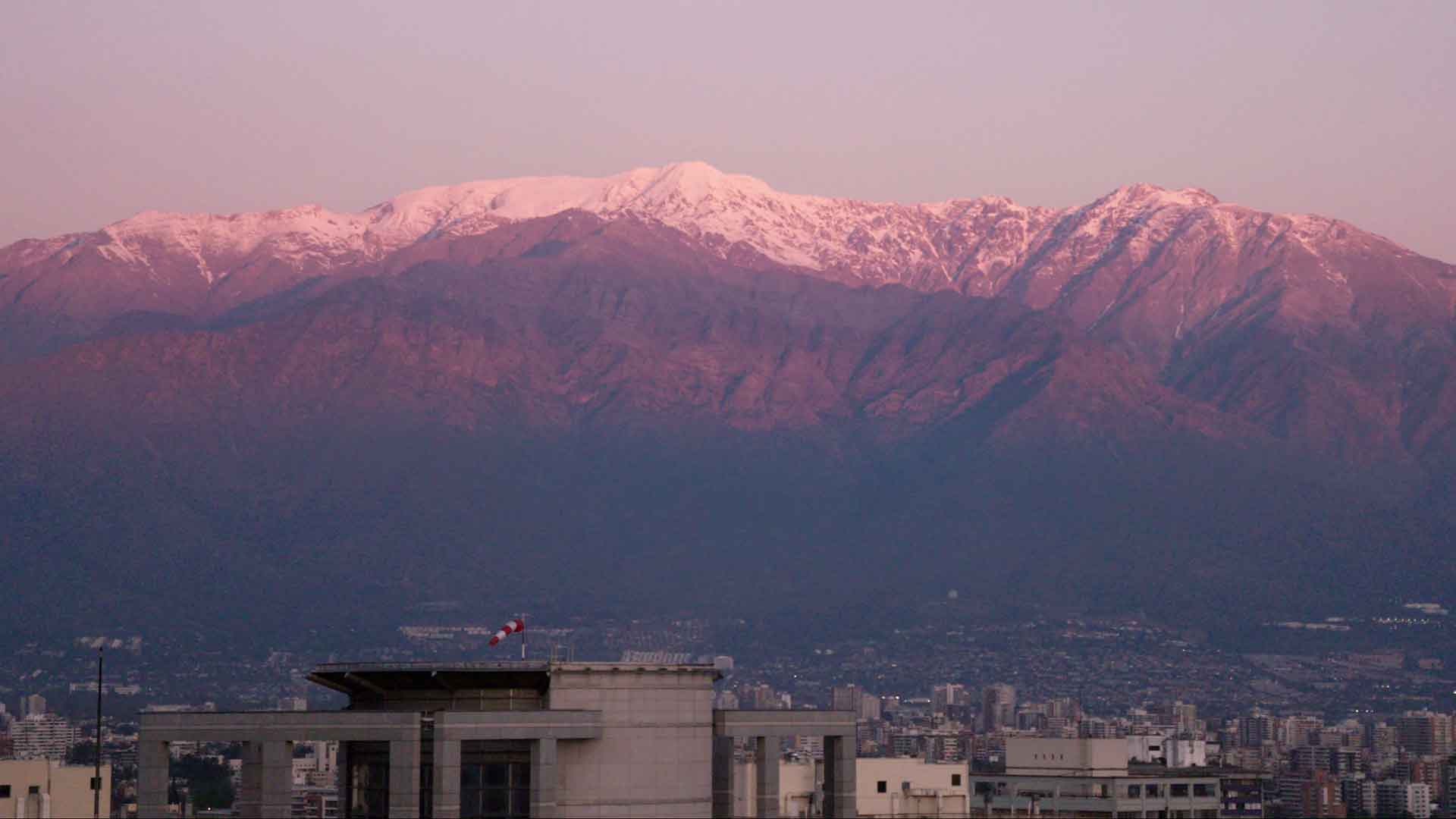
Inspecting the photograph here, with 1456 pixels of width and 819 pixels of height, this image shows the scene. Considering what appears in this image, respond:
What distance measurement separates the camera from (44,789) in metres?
91.9

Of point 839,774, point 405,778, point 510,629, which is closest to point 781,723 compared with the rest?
point 839,774

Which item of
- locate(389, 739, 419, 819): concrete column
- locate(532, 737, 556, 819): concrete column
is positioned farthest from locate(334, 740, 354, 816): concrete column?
locate(532, 737, 556, 819): concrete column

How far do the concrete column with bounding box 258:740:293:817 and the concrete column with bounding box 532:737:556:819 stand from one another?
13.7 feet

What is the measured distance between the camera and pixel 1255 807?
170500 millimetres

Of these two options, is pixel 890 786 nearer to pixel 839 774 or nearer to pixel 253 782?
pixel 839 774

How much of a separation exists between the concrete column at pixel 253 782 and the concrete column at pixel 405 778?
2.32m

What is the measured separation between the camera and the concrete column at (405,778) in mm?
49688

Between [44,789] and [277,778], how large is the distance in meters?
43.6

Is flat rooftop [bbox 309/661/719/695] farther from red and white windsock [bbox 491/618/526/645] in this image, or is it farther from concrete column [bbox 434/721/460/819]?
concrete column [bbox 434/721/460/819]

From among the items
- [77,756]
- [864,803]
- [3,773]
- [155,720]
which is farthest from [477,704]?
[77,756]

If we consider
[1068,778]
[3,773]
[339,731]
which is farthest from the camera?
[1068,778]

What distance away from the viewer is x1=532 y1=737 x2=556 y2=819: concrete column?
49.9 metres

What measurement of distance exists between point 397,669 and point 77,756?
463 feet

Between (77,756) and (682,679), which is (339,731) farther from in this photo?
(77,756)
